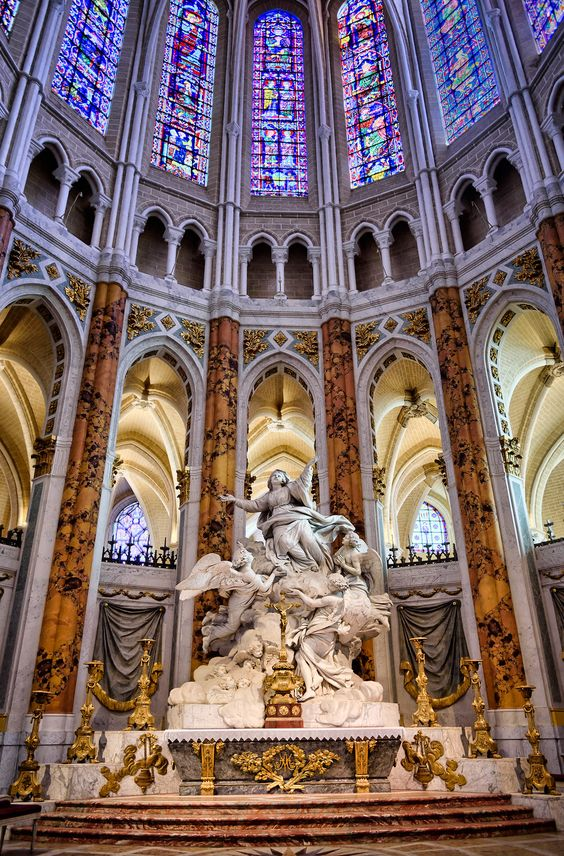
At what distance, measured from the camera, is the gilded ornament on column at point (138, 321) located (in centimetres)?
1675

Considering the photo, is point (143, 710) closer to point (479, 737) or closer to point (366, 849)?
point (366, 849)

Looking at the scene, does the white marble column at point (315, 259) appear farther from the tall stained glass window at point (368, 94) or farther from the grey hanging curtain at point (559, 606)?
the grey hanging curtain at point (559, 606)

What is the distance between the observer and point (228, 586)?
1138cm

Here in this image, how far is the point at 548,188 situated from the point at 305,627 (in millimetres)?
10778

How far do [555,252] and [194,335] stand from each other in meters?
8.80

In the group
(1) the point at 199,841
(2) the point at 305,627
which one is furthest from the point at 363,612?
A: (1) the point at 199,841

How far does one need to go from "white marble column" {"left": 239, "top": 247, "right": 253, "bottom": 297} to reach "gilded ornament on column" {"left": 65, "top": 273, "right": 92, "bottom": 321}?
14.0ft

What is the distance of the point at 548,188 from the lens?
14.8 metres

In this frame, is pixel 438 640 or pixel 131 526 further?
pixel 131 526

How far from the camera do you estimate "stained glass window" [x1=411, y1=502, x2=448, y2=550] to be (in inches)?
1106

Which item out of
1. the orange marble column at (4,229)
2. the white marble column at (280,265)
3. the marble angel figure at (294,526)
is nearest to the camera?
the marble angel figure at (294,526)

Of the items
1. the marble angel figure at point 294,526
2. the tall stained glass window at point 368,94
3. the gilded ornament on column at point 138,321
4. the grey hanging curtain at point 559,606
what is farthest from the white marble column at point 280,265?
the grey hanging curtain at point 559,606

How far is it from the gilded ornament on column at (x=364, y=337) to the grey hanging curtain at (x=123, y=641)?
26.4ft

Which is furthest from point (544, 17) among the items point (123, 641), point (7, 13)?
A: point (123, 641)
